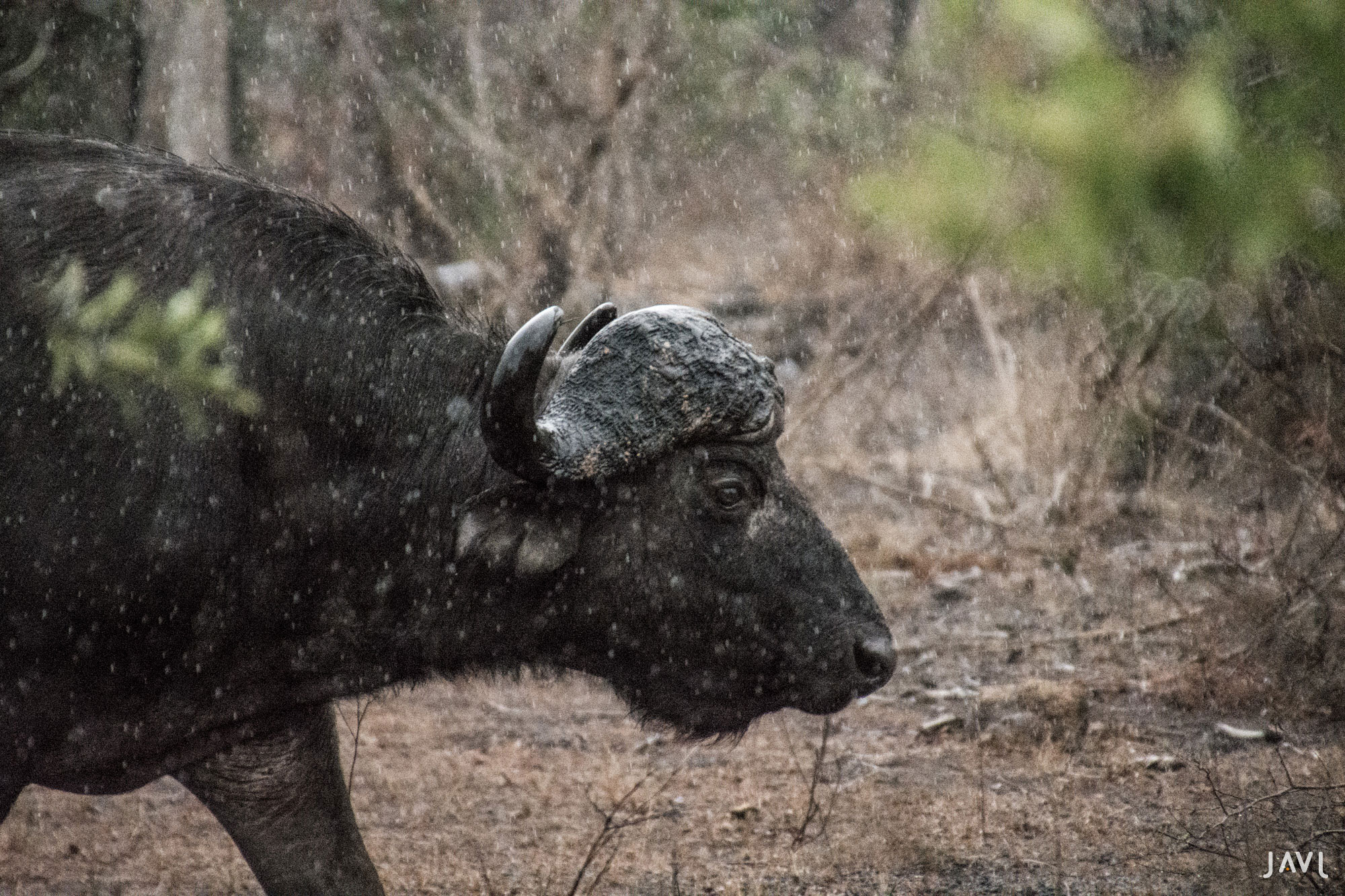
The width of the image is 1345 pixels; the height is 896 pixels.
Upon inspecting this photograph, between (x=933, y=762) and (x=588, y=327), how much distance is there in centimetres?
292

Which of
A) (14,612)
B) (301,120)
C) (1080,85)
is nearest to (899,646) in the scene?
(14,612)

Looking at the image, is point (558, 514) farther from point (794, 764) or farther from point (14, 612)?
point (794, 764)

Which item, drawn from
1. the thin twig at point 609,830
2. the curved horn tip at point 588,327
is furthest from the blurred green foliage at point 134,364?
the thin twig at point 609,830

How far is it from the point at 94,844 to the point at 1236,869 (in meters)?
4.09

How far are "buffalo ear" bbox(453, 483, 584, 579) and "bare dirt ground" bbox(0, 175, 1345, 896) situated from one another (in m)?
0.74

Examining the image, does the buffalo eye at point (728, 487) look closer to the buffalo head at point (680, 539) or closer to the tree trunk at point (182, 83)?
the buffalo head at point (680, 539)

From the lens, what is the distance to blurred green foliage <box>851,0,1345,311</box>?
1.72 meters

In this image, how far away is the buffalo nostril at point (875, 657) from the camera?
4.20 metres

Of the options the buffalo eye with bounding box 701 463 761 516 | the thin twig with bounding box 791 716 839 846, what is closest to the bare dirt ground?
the thin twig with bounding box 791 716 839 846

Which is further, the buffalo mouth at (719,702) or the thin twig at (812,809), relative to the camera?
the thin twig at (812,809)

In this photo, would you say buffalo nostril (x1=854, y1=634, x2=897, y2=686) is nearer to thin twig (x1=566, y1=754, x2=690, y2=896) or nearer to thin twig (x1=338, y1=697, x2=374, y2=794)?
thin twig (x1=566, y1=754, x2=690, y2=896)

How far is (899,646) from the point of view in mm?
8016

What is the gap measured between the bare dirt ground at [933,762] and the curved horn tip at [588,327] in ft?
3.54

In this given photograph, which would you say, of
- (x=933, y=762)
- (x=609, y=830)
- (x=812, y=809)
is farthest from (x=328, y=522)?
(x=933, y=762)
